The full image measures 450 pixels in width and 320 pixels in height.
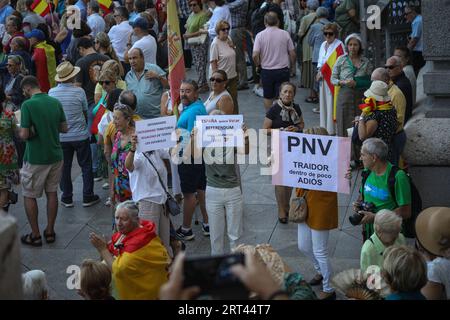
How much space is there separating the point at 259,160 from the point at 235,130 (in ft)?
11.9

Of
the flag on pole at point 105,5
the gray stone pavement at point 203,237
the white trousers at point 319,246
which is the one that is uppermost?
the flag on pole at point 105,5

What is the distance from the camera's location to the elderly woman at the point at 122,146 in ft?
29.0

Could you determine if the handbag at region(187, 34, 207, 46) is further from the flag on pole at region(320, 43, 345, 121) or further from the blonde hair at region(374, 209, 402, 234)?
the blonde hair at region(374, 209, 402, 234)

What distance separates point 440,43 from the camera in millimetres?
8711

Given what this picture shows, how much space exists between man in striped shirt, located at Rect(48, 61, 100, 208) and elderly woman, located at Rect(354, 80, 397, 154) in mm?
3349

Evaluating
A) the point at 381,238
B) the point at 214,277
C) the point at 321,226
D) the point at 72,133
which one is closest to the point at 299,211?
the point at 321,226

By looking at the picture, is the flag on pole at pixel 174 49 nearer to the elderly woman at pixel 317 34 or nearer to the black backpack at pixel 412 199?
the elderly woman at pixel 317 34

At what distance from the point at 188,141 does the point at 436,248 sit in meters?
3.30

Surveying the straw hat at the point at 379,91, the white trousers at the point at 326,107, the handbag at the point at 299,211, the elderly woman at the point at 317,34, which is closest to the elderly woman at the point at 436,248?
the handbag at the point at 299,211

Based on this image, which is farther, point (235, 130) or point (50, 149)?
point (50, 149)

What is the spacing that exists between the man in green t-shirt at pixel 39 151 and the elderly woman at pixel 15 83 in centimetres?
218
